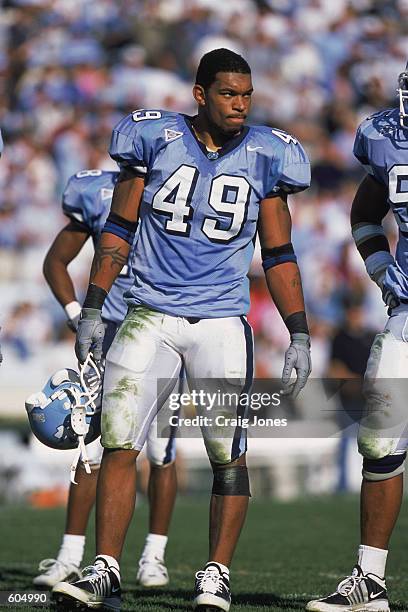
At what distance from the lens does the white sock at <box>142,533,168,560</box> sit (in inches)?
212

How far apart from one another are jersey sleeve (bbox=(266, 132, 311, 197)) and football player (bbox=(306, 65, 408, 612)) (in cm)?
26

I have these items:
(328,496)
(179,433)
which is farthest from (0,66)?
(179,433)

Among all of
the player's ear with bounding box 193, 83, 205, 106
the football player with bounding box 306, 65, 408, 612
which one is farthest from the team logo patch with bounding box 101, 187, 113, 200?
the football player with bounding box 306, 65, 408, 612

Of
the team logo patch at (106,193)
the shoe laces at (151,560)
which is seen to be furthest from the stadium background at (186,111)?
the team logo patch at (106,193)

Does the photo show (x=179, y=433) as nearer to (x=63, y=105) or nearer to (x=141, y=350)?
(x=141, y=350)

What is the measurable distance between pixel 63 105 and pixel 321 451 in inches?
187

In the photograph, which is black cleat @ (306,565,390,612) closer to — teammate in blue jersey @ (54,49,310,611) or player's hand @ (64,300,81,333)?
teammate in blue jersey @ (54,49,310,611)

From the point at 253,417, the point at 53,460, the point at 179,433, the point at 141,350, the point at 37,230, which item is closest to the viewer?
the point at 141,350

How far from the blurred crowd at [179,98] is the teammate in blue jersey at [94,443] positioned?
17.3 ft

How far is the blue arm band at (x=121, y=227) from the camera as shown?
4.24 meters

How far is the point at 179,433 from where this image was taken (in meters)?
5.44

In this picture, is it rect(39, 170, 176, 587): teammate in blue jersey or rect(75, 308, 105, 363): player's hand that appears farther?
rect(39, 170, 176, 587): teammate in blue jersey

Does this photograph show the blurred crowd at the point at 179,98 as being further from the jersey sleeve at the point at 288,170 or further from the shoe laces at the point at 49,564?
the jersey sleeve at the point at 288,170

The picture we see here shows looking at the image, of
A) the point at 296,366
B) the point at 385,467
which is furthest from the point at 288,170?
the point at 385,467
